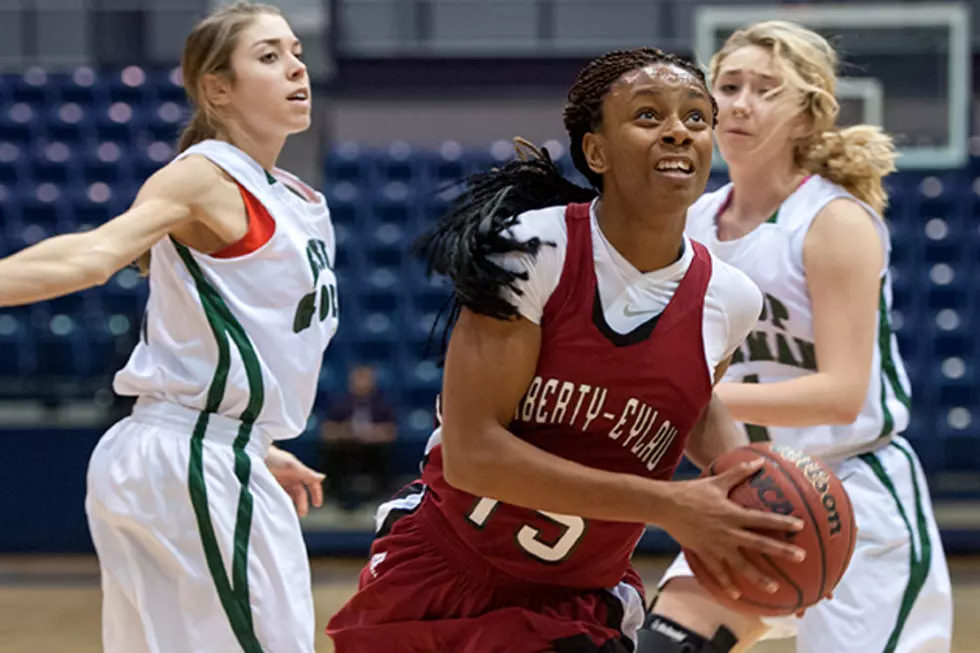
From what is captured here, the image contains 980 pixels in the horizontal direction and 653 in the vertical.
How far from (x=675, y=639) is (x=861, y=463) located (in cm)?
64

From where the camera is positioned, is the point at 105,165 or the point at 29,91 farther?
the point at 29,91

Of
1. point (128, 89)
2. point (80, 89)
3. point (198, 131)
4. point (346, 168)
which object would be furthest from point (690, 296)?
point (80, 89)

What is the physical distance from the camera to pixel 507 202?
84.8 inches

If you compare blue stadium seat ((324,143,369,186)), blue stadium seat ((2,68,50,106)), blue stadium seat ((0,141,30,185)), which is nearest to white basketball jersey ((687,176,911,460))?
blue stadium seat ((324,143,369,186))

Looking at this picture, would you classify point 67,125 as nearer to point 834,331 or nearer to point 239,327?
point 239,327

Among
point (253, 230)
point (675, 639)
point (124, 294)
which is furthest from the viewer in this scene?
point (124, 294)

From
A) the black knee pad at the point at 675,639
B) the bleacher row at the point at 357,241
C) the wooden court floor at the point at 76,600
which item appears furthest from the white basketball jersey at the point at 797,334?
the bleacher row at the point at 357,241

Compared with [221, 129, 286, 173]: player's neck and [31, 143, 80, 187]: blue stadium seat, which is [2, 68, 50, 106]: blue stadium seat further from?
[221, 129, 286, 173]: player's neck

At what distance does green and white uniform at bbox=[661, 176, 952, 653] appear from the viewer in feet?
9.23

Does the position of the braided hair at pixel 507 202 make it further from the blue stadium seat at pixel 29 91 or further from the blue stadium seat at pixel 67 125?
the blue stadium seat at pixel 29 91

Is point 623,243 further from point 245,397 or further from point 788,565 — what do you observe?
point 245,397

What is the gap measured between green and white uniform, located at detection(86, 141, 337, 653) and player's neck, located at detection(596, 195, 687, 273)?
101 cm

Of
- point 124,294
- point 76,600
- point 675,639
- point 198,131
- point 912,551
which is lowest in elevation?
point 76,600

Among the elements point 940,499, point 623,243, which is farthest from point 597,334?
point 940,499
